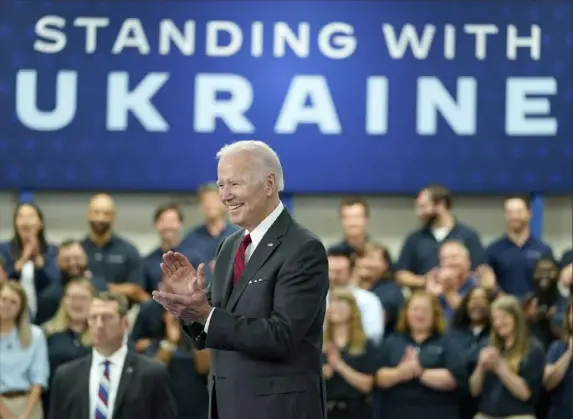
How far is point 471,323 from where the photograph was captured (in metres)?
6.85

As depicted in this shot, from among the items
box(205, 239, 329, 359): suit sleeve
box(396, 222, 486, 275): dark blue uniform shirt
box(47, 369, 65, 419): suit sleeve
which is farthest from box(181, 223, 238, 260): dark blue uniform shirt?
box(205, 239, 329, 359): suit sleeve

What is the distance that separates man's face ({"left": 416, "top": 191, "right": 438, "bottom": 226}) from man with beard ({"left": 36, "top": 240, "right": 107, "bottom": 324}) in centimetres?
222

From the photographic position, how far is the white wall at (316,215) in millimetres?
9195

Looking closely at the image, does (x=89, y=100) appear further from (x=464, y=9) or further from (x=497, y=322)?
(x=497, y=322)

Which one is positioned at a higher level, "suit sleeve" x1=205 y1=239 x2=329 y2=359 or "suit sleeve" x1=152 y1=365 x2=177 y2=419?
"suit sleeve" x1=205 y1=239 x2=329 y2=359

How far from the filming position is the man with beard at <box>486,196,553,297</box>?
7777 mm

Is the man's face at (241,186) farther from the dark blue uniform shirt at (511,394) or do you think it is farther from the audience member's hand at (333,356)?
the dark blue uniform shirt at (511,394)

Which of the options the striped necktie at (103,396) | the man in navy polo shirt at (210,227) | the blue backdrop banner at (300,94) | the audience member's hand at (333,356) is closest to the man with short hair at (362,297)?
the audience member's hand at (333,356)

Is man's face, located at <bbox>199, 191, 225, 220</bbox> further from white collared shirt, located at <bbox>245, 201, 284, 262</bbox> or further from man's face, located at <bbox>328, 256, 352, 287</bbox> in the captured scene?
white collared shirt, located at <bbox>245, 201, 284, 262</bbox>

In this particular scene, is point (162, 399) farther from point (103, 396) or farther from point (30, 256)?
point (30, 256)

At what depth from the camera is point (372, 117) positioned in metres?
9.00

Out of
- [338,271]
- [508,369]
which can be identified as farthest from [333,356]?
[508,369]

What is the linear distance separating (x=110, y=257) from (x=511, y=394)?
2.79 metres

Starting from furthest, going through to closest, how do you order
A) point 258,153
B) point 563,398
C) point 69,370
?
point 563,398
point 69,370
point 258,153
